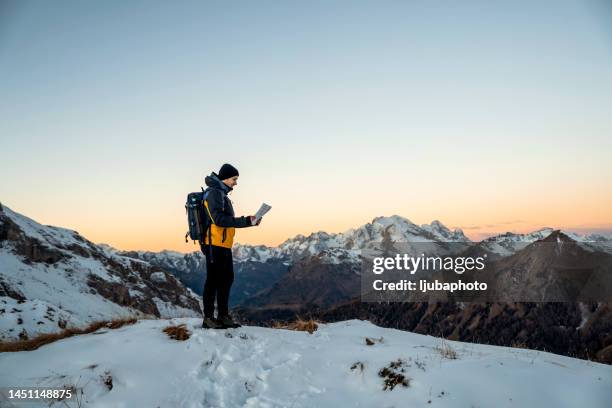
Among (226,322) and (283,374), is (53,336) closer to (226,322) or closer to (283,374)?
(226,322)

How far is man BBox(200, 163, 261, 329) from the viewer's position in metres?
9.52

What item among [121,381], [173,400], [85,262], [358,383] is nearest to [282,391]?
[358,383]

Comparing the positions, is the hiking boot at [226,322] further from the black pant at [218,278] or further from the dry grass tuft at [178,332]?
the dry grass tuft at [178,332]

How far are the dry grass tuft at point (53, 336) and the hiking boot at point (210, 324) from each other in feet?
7.16

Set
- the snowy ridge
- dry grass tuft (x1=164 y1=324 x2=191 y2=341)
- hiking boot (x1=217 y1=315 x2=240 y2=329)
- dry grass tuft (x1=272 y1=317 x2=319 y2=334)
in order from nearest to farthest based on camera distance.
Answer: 1. dry grass tuft (x1=164 y1=324 x2=191 y2=341)
2. hiking boot (x1=217 y1=315 x2=240 y2=329)
3. dry grass tuft (x1=272 y1=317 x2=319 y2=334)
4. the snowy ridge

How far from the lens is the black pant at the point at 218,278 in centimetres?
967

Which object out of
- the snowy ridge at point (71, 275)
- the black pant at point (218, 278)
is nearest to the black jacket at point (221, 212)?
the black pant at point (218, 278)

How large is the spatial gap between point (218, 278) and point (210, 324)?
3.27 feet

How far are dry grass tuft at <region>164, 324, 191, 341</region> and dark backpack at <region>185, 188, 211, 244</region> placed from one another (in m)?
1.90

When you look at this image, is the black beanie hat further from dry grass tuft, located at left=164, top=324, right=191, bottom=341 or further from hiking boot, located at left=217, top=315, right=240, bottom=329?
dry grass tuft, located at left=164, top=324, right=191, bottom=341

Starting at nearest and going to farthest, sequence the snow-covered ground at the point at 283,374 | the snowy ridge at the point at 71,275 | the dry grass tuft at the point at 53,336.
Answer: the snow-covered ground at the point at 283,374 < the dry grass tuft at the point at 53,336 < the snowy ridge at the point at 71,275

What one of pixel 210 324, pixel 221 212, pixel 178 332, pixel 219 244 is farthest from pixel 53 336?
pixel 221 212

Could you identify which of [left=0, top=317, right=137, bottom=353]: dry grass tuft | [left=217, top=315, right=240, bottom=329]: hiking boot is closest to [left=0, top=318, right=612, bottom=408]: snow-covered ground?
[left=0, top=317, right=137, bottom=353]: dry grass tuft

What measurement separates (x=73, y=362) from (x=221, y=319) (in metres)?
3.16
